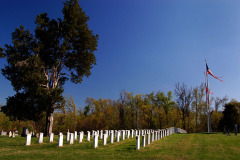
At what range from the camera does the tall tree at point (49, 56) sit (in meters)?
19.8

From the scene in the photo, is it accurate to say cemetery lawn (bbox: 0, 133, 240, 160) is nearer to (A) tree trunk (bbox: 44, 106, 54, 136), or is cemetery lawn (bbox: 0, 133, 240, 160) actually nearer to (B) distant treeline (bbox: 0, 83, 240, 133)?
(A) tree trunk (bbox: 44, 106, 54, 136)

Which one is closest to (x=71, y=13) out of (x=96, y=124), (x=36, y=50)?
(x=36, y=50)

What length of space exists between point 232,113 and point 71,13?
3413cm

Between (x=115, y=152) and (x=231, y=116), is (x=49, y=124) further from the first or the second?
(x=231, y=116)

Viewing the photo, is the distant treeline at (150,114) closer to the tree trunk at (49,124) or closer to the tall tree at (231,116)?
the tall tree at (231,116)

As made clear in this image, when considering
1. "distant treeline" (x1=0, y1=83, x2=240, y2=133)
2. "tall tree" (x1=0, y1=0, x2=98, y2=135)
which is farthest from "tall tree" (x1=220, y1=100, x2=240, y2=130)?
"tall tree" (x1=0, y1=0, x2=98, y2=135)

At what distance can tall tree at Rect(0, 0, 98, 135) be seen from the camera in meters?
19.8

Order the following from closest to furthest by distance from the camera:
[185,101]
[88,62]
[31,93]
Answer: [31,93] < [88,62] < [185,101]

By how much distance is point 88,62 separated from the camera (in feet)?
81.4

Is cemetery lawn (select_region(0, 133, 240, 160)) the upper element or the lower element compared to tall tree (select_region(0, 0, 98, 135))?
lower

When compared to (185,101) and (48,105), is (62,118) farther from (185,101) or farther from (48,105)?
(48,105)

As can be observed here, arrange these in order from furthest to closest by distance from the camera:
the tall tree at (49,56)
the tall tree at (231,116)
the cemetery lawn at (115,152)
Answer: the tall tree at (231,116), the tall tree at (49,56), the cemetery lawn at (115,152)

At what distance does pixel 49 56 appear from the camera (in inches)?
918

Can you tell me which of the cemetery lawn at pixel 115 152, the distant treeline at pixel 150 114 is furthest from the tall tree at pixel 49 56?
the distant treeline at pixel 150 114
